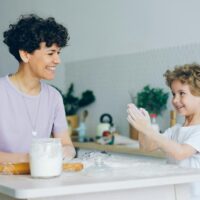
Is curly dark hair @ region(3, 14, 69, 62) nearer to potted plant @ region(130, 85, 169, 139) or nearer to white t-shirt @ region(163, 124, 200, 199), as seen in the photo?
white t-shirt @ region(163, 124, 200, 199)

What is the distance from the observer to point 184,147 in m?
2.02

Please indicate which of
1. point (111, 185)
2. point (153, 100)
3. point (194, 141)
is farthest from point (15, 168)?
point (153, 100)

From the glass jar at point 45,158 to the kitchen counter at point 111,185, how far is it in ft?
0.09

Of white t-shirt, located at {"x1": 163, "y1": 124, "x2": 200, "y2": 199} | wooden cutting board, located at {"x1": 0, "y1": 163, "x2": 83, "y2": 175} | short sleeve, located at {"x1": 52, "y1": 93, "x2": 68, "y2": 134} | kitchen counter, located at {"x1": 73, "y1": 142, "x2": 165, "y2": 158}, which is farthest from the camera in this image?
kitchen counter, located at {"x1": 73, "y1": 142, "x2": 165, "y2": 158}

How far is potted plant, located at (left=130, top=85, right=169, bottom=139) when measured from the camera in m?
3.71

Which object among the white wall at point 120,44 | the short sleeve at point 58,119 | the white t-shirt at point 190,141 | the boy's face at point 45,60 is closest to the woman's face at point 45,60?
the boy's face at point 45,60

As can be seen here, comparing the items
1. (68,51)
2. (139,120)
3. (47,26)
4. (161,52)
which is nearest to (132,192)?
(139,120)

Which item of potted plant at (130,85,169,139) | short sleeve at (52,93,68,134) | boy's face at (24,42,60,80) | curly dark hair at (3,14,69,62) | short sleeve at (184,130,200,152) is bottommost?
short sleeve at (184,130,200,152)

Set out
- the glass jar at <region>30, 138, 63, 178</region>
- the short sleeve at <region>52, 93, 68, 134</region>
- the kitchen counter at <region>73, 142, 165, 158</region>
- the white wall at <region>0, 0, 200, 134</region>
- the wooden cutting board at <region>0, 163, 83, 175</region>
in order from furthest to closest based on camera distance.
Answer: the white wall at <region>0, 0, 200, 134</region>
the kitchen counter at <region>73, 142, 165, 158</region>
the short sleeve at <region>52, 93, 68, 134</region>
the wooden cutting board at <region>0, 163, 83, 175</region>
the glass jar at <region>30, 138, 63, 178</region>

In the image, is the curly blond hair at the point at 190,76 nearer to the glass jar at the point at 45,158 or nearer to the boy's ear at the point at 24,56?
the boy's ear at the point at 24,56

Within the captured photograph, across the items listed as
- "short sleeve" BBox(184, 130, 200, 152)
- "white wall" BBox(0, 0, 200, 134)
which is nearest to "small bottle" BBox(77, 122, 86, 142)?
"white wall" BBox(0, 0, 200, 134)

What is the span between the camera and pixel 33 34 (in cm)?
219

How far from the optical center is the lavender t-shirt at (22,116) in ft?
7.06

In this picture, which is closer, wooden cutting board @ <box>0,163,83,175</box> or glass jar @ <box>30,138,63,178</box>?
glass jar @ <box>30,138,63,178</box>
